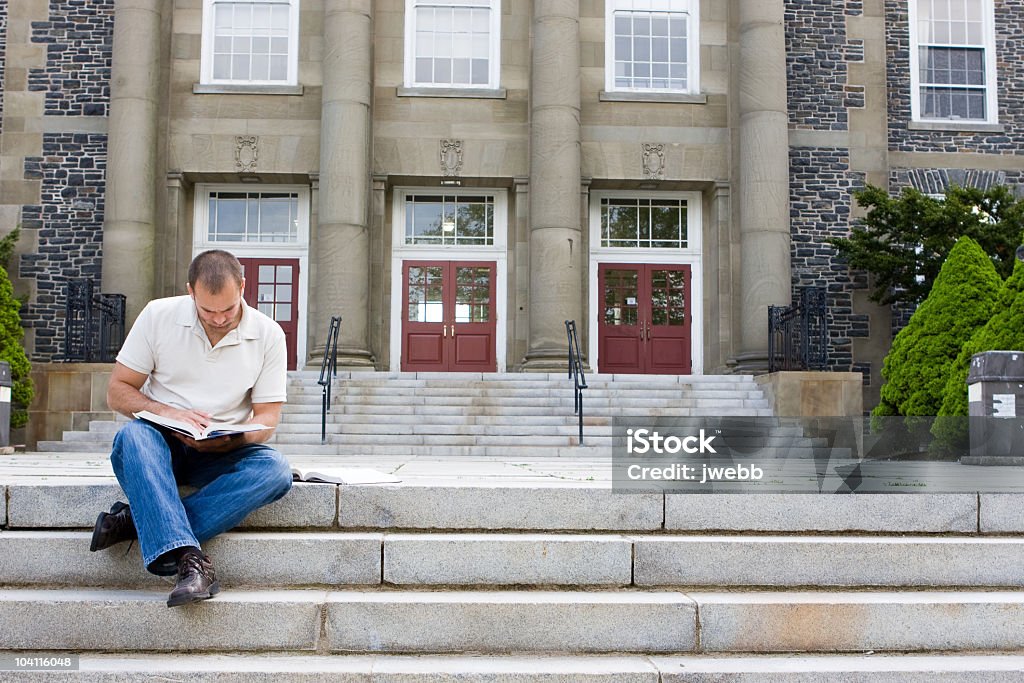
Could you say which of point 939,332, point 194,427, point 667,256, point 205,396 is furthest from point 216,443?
point 667,256

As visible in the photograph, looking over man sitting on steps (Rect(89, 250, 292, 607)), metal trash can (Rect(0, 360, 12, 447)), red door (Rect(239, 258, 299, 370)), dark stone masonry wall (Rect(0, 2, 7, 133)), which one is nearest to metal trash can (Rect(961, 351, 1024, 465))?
man sitting on steps (Rect(89, 250, 292, 607))

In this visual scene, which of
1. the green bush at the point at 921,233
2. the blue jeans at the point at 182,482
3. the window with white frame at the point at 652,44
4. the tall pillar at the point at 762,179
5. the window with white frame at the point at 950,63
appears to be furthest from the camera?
the window with white frame at the point at 950,63

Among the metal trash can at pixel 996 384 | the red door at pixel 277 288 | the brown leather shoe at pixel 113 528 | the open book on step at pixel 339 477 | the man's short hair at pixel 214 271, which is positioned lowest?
the brown leather shoe at pixel 113 528

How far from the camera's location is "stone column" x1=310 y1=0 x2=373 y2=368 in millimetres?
18547

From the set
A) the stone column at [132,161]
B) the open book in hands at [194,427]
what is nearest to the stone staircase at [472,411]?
the stone column at [132,161]

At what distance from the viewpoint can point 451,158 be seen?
19828 millimetres

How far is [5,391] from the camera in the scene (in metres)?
12.7

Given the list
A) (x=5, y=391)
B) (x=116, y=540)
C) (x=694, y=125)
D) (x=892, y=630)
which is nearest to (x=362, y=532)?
(x=116, y=540)

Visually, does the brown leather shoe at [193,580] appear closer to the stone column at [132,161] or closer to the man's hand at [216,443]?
the man's hand at [216,443]

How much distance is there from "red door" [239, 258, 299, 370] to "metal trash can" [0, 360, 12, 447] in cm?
742

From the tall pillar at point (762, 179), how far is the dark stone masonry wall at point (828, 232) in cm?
96

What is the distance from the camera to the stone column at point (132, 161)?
61.4ft

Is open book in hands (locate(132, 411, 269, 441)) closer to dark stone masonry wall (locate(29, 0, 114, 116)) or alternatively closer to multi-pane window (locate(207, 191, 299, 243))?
multi-pane window (locate(207, 191, 299, 243))

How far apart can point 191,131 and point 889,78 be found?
13.1m
